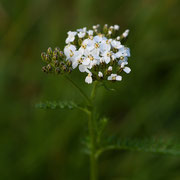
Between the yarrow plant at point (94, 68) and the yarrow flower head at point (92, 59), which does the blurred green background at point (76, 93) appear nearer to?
the yarrow plant at point (94, 68)

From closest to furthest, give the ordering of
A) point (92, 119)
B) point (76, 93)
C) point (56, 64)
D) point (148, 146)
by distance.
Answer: point (56, 64), point (92, 119), point (148, 146), point (76, 93)

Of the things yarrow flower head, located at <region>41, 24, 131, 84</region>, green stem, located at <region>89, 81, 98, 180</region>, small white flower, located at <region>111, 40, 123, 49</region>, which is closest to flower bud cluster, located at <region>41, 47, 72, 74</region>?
yarrow flower head, located at <region>41, 24, 131, 84</region>

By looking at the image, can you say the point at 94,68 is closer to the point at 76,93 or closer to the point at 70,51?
the point at 70,51

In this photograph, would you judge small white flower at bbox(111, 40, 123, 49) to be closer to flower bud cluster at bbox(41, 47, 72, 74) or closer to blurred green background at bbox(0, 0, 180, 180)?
flower bud cluster at bbox(41, 47, 72, 74)

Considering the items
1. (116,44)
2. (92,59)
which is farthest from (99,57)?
(116,44)

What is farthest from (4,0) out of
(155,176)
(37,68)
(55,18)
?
(155,176)

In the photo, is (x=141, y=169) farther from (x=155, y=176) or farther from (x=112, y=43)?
(x=112, y=43)
